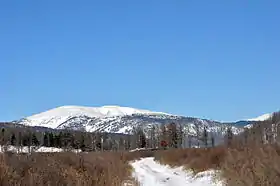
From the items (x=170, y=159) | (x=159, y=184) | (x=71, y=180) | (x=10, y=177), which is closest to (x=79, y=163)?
(x=159, y=184)

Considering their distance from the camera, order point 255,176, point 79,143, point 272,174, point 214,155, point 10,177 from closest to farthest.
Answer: point 10,177 → point 272,174 → point 255,176 → point 214,155 → point 79,143

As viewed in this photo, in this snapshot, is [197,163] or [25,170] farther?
[197,163]

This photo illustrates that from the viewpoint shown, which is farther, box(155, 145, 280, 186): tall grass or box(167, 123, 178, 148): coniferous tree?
box(167, 123, 178, 148): coniferous tree

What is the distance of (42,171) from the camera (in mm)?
13523

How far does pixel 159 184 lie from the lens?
22.8 m

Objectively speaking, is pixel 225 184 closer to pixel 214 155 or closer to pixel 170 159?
pixel 214 155

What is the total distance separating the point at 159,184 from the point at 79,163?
4534mm

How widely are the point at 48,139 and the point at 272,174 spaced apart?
15121 cm

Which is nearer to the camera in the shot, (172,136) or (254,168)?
(254,168)

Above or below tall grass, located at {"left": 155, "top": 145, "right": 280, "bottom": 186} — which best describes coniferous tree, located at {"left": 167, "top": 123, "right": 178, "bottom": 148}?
above

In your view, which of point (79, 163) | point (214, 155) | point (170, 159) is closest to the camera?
point (79, 163)

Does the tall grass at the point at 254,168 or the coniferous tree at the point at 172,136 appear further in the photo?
the coniferous tree at the point at 172,136

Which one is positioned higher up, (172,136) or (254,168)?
(172,136)

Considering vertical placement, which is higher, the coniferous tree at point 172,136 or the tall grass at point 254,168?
the coniferous tree at point 172,136
